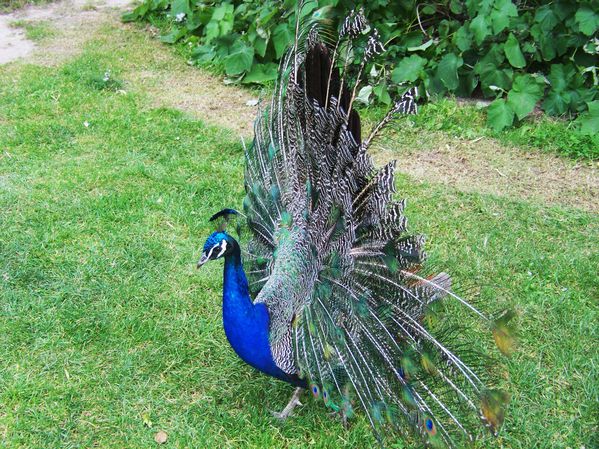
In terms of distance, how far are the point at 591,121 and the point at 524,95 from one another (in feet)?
1.77

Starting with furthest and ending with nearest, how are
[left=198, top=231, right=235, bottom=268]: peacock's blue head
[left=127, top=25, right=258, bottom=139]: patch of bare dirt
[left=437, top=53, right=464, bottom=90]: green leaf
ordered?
1. [left=127, top=25, right=258, bottom=139]: patch of bare dirt
2. [left=437, top=53, right=464, bottom=90]: green leaf
3. [left=198, top=231, right=235, bottom=268]: peacock's blue head

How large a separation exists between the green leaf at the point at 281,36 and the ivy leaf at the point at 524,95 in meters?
2.00

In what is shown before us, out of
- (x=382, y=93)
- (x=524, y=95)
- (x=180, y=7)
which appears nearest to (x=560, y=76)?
(x=524, y=95)

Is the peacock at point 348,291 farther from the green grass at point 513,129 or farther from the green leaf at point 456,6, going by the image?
the green leaf at point 456,6

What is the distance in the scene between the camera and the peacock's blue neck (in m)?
2.70

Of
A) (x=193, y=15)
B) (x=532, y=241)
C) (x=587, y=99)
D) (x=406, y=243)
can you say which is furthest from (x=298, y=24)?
(x=193, y=15)

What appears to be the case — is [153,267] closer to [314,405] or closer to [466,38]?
[314,405]

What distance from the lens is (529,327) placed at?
3.45 metres

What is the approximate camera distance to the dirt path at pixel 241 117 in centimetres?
468

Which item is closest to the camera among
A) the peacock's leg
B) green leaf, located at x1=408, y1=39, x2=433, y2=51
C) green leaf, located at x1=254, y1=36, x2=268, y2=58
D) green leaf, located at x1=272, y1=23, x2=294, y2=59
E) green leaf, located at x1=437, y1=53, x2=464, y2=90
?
the peacock's leg

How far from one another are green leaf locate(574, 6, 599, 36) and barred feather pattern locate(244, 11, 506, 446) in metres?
2.86

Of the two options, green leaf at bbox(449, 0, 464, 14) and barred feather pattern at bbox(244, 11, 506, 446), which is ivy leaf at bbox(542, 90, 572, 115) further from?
barred feather pattern at bbox(244, 11, 506, 446)

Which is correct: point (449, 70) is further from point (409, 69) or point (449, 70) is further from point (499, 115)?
point (499, 115)

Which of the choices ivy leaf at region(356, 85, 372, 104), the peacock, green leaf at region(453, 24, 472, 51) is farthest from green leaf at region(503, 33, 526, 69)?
the peacock
